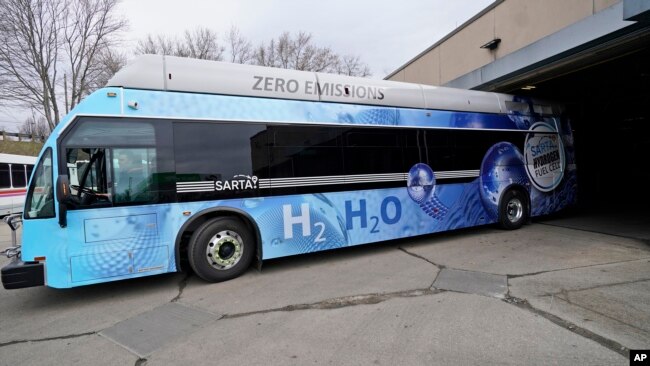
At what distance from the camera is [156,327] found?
13.4 feet

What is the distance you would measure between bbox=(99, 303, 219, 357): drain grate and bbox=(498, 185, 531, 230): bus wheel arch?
7.23 m

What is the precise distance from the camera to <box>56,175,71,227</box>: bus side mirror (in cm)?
436

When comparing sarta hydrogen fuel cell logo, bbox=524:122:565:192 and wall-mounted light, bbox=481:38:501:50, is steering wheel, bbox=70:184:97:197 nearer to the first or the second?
sarta hydrogen fuel cell logo, bbox=524:122:565:192

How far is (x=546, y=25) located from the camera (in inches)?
332

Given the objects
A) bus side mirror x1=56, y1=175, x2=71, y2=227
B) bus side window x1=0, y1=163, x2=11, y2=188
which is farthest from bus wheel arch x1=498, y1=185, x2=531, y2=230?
bus side window x1=0, y1=163, x2=11, y2=188

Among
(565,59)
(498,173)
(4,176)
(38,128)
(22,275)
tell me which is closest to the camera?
(22,275)

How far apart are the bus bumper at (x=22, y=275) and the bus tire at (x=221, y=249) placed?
1797 mm

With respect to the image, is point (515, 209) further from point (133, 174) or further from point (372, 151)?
point (133, 174)

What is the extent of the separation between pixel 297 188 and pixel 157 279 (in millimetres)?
2764

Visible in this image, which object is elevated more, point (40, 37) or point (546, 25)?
point (40, 37)

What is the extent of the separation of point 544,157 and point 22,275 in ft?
35.8

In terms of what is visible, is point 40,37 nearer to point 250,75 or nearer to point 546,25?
point 250,75

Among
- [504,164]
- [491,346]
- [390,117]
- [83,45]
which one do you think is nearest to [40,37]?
[83,45]

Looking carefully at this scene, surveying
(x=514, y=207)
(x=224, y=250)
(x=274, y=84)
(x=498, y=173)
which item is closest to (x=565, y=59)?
(x=498, y=173)
